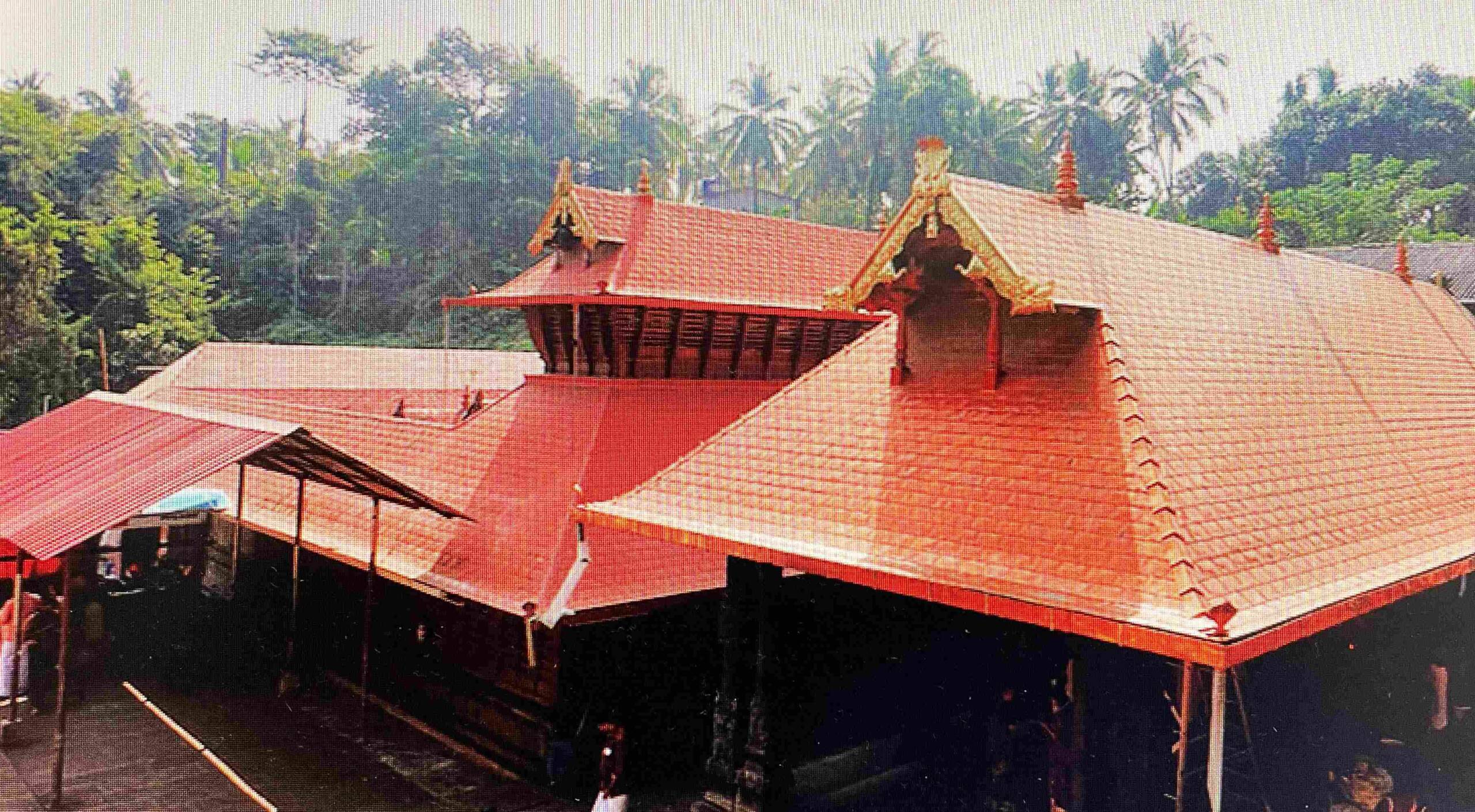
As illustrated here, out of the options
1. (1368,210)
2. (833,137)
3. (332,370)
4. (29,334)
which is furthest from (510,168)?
(1368,210)

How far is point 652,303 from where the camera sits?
9.39m

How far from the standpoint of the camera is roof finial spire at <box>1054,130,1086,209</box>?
23.9 feet

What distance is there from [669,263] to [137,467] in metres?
4.89

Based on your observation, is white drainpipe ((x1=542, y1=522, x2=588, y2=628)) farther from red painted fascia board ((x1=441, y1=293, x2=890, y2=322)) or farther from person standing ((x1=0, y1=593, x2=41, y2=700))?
person standing ((x1=0, y1=593, x2=41, y2=700))

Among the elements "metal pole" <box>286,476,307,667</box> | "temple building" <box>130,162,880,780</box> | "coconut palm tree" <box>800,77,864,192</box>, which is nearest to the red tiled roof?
"temple building" <box>130,162,880,780</box>

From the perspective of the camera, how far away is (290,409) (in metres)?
13.7

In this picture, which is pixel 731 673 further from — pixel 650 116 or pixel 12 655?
pixel 650 116

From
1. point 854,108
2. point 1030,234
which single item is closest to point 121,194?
point 854,108

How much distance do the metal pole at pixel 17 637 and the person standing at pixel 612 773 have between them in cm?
484

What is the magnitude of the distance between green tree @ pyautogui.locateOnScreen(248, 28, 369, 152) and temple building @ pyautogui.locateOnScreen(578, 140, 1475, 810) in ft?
157

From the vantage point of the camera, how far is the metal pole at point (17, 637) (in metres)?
8.37

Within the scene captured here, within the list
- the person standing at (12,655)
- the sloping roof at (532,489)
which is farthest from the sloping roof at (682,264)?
the person standing at (12,655)

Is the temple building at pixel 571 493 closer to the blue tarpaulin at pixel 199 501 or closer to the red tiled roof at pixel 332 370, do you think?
the blue tarpaulin at pixel 199 501

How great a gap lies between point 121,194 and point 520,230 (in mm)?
13967
